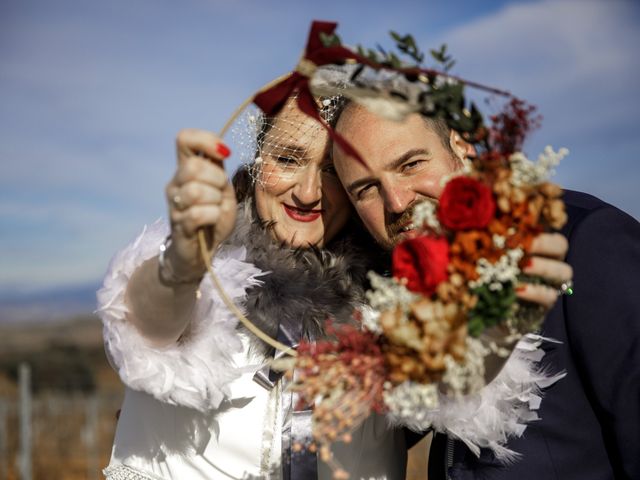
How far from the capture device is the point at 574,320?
2.22 m

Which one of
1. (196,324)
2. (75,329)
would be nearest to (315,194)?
(196,324)

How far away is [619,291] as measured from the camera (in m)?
2.14

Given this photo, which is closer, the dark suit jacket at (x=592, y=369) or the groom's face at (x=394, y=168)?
the dark suit jacket at (x=592, y=369)

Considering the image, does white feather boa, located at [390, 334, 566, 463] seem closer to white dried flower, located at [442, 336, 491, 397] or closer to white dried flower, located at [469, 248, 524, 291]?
white dried flower, located at [442, 336, 491, 397]

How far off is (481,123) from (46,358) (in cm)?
3218

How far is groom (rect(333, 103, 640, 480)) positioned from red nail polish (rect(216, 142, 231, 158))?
80 cm

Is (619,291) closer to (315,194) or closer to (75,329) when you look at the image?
(315,194)

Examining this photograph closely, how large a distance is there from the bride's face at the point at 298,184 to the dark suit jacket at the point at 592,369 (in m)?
1.04

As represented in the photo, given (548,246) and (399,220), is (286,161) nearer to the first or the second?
(399,220)

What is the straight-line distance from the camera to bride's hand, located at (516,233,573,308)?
62.9 inches

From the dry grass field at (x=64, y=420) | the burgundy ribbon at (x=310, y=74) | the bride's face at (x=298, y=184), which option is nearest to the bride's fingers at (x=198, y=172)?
the burgundy ribbon at (x=310, y=74)

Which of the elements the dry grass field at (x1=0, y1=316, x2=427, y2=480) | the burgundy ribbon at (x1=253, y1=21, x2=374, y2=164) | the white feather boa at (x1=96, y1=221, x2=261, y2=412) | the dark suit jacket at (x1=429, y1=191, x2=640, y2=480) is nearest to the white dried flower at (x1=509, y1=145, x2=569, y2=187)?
the burgundy ribbon at (x1=253, y1=21, x2=374, y2=164)

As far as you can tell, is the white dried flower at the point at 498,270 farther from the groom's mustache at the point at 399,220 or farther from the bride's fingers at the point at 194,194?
the groom's mustache at the point at 399,220

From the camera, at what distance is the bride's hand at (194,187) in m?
1.74
